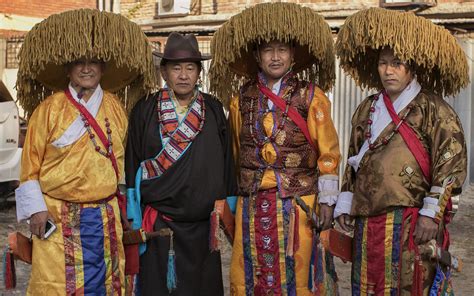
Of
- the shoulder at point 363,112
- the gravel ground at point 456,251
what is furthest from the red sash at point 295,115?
the gravel ground at point 456,251

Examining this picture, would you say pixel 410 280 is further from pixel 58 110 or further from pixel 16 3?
pixel 16 3

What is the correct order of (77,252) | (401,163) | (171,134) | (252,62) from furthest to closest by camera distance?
(252,62)
(171,134)
(77,252)
(401,163)

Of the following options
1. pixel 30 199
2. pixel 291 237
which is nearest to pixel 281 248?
pixel 291 237

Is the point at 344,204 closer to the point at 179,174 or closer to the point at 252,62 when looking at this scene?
the point at 179,174

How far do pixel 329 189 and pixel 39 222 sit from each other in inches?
63.2

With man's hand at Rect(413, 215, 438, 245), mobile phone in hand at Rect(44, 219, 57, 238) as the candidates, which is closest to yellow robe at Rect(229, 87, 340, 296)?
man's hand at Rect(413, 215, 438, 245)

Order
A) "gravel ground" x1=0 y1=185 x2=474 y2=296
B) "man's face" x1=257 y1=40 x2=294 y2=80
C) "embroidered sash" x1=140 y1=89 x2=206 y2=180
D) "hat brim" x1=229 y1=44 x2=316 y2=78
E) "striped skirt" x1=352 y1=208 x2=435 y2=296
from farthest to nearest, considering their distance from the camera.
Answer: "gravel ground" x1=0 y1=185 x2=474 y2=296 < "hat brim" x1=229 y1=44 x2=316 y2=78 < "man's face" x1=257 y1=40 x2=294 y2=80 < "embroidered sash" x1=140 y1=89 x2=206 y2=180 < "striped skirt" x1=352 y1=208 x2=435 y2=296

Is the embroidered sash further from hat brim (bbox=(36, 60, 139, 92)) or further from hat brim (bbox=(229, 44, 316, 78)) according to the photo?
hat brim (bbox=(229, 44, 316, 78))

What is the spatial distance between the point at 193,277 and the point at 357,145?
1204mm

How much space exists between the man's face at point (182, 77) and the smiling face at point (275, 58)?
410 millimetres

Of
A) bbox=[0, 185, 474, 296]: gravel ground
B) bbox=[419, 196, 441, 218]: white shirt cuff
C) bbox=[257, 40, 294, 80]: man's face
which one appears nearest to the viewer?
bbox=[419, 196, 441, 218]: white shirt cuff

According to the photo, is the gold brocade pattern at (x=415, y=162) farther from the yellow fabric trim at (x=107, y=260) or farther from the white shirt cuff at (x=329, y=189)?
the yellow fabric trim at (x=107, y=260)

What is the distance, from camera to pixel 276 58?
162 inches

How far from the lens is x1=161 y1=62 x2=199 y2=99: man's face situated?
407 centimetres
